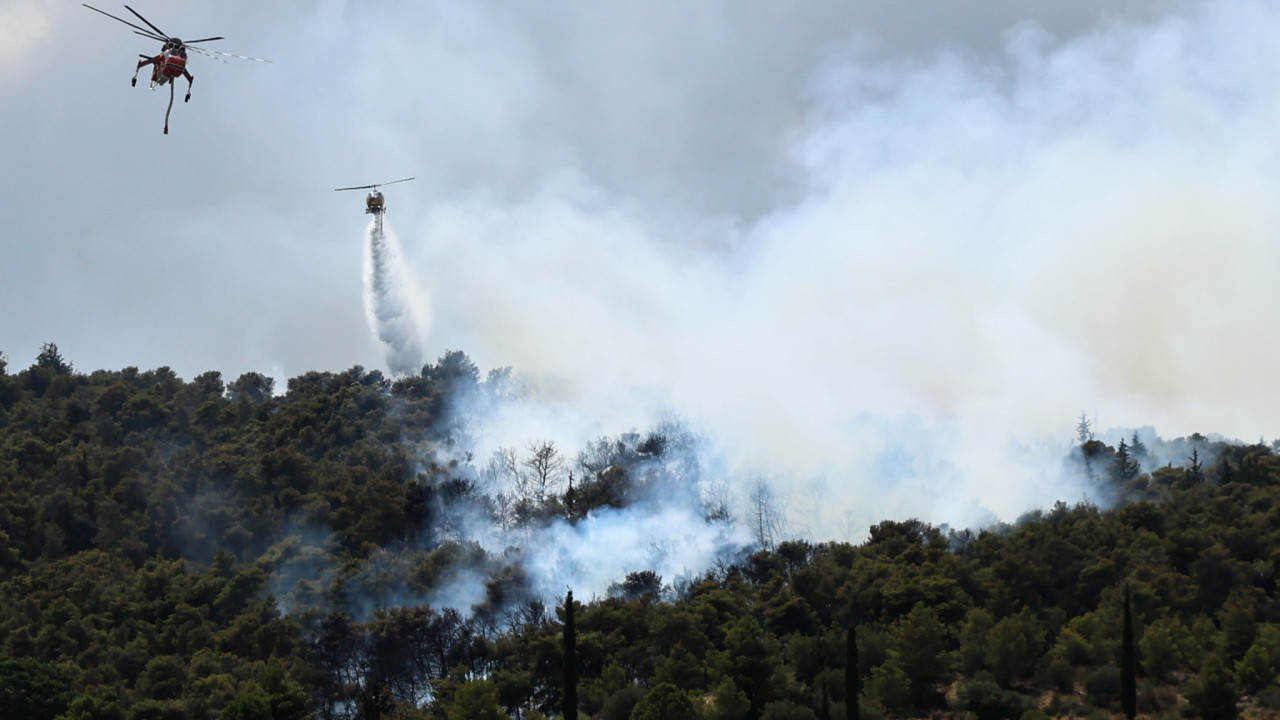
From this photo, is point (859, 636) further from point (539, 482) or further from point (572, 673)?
point (539, 482)

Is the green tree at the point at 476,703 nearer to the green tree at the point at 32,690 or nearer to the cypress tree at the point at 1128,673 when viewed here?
the green tree at the point at 32,690

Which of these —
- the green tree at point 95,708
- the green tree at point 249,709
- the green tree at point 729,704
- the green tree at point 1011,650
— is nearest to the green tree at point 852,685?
the green tree at point 729,704

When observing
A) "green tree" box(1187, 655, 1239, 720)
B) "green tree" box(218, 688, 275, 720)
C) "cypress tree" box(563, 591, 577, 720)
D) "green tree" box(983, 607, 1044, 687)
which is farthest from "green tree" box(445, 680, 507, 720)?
"green tree" box(1187, 655, 1239, 720)

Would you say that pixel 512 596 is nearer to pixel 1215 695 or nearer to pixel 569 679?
pixel 569 679

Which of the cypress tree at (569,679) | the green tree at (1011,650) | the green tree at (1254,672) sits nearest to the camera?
the cypress tree at (569,679)

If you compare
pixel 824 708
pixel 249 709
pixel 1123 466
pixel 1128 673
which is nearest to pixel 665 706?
pixel 824 708

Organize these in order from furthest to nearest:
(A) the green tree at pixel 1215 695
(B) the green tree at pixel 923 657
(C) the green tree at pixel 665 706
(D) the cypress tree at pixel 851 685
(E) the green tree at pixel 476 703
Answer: (B) the green tree at pixel 923 657 → (A) the green tree at pixel 1215 695 → (E) the green tree at pixel 476 703 → (D) the cypress tree at pixel 851 685 → (C) the green tree at pixel 665 706

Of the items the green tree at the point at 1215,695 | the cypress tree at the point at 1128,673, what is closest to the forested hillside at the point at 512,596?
the green tree at the point at 1215,695

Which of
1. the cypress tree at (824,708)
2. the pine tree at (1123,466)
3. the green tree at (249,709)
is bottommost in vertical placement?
the cypress tree at (824,708)

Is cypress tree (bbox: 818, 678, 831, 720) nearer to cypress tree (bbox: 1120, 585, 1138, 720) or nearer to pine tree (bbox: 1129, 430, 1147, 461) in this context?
cypress tree (bbox: 1120, 585, 1138, 720)

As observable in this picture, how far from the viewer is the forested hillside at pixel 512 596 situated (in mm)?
79312

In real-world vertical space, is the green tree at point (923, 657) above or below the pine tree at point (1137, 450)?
below

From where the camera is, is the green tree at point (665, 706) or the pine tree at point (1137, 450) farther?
the pine tree at point (1137, 450)

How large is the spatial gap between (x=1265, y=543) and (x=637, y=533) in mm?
46351
